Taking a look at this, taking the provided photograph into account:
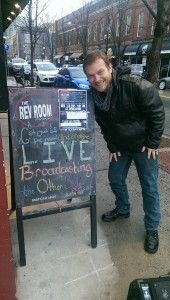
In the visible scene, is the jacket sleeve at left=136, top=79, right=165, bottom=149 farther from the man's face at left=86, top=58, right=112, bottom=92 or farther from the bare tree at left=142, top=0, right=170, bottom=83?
the bare tree at left=142, top=0, right=170, bottom=83

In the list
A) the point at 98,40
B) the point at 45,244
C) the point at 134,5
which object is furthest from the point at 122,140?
the point at 98,40

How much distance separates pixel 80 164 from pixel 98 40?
123ft

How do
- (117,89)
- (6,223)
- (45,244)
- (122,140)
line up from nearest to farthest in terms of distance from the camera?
1. (6,223)
2. (117,89)
3. (122,140)
4. (45,244)

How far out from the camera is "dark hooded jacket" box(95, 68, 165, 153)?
2.55 meters

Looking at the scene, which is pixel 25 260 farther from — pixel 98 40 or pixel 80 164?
pixel 98 40

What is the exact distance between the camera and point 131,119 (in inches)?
106

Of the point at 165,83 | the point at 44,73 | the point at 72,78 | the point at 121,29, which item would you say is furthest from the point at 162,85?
the point at 72,78

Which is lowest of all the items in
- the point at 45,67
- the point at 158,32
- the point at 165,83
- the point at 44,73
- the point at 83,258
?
the point at 83,258

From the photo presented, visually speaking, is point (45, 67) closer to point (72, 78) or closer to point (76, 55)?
point (72, 78)

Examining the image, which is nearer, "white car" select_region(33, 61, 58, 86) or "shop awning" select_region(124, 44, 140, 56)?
"white car" select_region(33, 61, 58, 86)

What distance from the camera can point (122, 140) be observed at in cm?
278

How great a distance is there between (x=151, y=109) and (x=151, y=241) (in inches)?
47.7

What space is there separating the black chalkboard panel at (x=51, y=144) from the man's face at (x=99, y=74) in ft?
0.42

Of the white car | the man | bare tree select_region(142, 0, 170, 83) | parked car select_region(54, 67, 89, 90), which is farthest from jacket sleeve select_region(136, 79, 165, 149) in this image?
the white car
